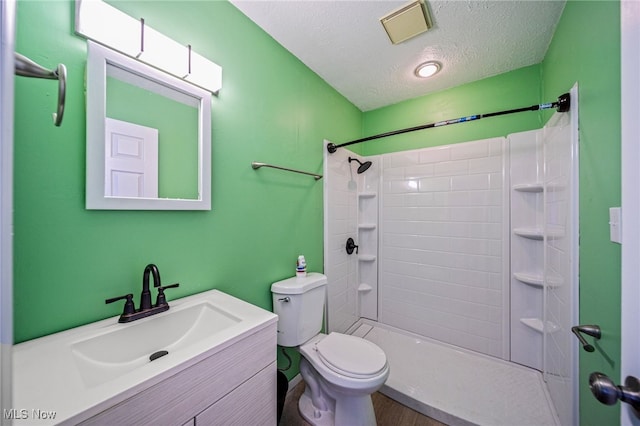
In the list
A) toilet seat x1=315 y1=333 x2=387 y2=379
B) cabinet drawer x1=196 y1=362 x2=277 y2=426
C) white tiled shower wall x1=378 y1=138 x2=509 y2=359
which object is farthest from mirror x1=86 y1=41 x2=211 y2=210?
white tiled shower wall x1=378 y1=138 x2=509 y2=359

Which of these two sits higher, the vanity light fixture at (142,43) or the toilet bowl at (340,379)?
the vanity light fixture at (142,43)

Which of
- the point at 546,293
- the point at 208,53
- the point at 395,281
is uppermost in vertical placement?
the point at 208,53

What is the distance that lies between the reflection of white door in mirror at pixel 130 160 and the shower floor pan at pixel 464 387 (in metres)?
→ 1.85

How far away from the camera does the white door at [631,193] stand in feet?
1.42

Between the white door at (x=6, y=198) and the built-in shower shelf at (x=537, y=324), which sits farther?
the built-in shower shelf at (x=537, y=324)

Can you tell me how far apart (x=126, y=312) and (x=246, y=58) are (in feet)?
4.50

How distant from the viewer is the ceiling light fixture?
5.58ft

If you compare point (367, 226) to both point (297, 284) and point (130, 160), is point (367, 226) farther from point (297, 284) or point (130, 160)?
point (130, 160)

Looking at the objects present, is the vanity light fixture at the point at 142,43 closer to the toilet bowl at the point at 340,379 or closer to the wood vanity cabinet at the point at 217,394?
the wood vanity cabinet at the point at 217,394

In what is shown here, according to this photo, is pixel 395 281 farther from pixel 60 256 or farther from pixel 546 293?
pixel 60 256

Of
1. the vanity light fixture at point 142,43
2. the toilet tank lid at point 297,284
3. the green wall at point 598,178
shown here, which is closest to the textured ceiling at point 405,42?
the green wall at point 598,178

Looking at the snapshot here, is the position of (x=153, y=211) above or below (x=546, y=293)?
above

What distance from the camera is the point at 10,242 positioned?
273 mm

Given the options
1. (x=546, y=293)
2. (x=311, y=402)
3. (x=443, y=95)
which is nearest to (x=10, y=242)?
(x=311, y=402)
